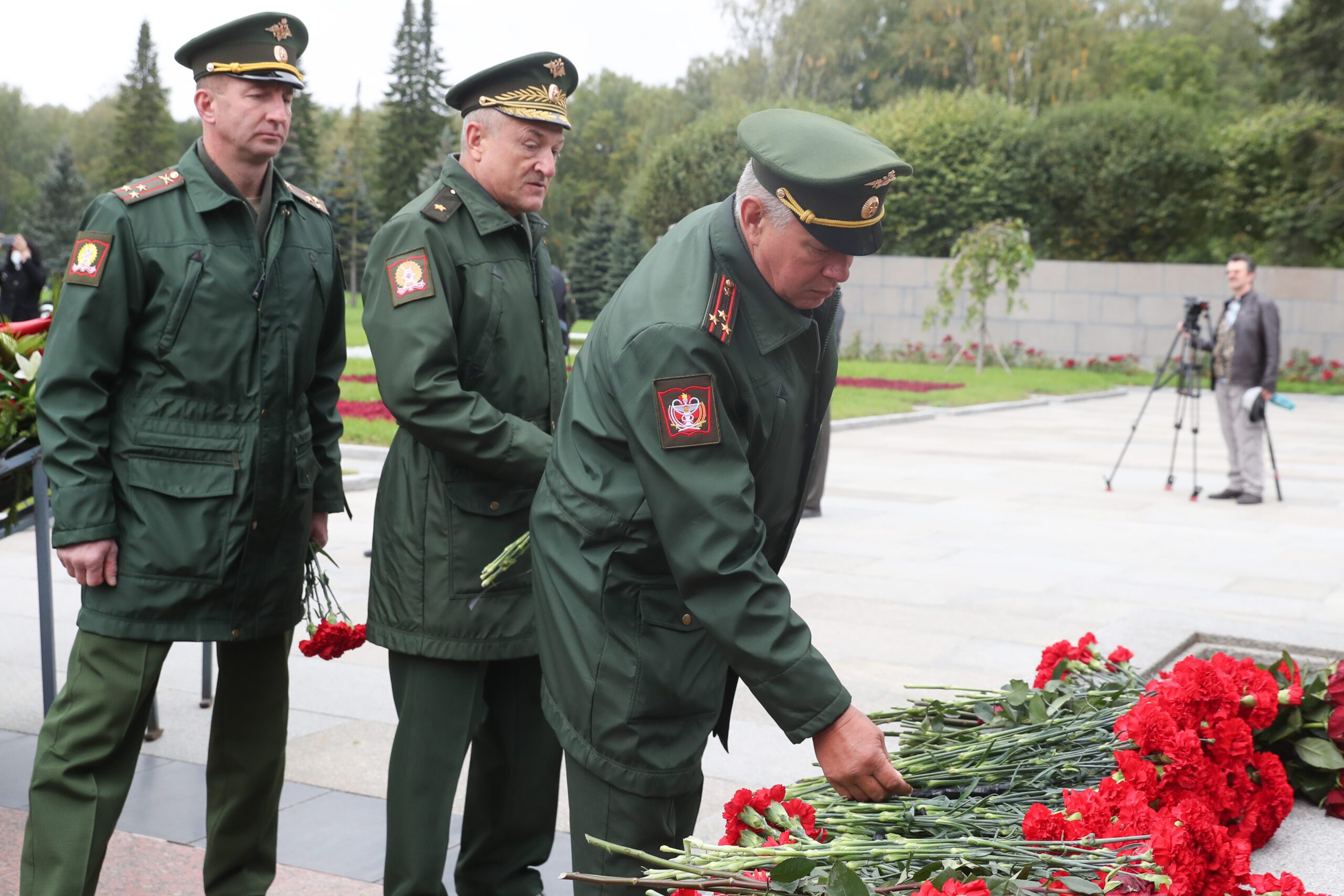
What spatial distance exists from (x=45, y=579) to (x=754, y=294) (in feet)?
10.3

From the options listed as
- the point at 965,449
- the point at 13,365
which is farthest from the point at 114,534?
the point at 965,449

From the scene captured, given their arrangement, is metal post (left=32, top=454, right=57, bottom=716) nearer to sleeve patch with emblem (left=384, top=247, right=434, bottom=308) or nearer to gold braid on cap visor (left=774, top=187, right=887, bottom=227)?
sleeve patch with emblem (left=384, top=247, right=434, bottom=308)

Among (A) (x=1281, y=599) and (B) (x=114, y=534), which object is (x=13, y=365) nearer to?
(B) (x=114, y=534)

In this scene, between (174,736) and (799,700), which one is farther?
(174,736)

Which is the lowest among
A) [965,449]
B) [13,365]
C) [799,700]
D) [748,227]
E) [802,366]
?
[965,449]

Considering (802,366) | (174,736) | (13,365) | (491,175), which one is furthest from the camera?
(174,736)

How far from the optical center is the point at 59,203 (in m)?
62.2

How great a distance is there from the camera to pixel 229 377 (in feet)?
10.1

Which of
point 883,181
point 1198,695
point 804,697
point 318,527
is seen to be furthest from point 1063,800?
point 318,527

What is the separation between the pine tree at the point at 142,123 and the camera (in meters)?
63.8

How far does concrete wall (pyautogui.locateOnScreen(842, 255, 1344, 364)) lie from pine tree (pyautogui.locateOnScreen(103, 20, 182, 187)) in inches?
1647

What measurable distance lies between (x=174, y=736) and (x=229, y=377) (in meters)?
2.12

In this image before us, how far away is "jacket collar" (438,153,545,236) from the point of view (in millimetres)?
3230

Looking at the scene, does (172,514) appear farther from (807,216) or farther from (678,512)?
(807,216)
